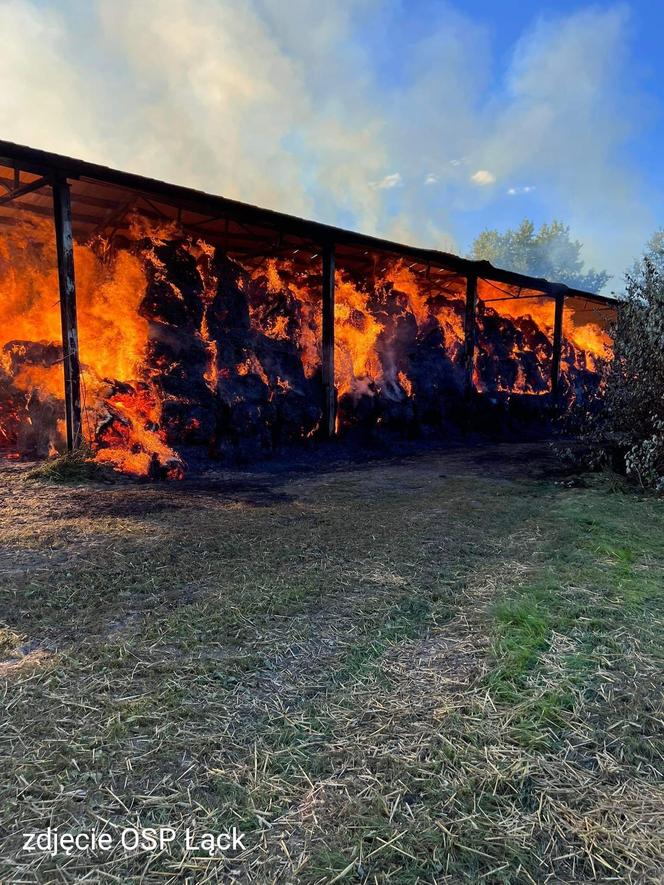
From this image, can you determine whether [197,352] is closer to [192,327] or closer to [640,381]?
[192,327]

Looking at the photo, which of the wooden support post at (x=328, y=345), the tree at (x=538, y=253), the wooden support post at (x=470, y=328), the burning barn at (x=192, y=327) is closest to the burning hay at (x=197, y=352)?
the burning barn at (x=192, y=327)

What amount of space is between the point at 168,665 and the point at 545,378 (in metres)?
18.9

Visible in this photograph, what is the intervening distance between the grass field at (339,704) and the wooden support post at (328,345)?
7554mm

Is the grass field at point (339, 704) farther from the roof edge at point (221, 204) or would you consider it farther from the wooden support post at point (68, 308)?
the roof edge at point (221, 204)

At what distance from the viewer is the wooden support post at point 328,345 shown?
12.0 metres

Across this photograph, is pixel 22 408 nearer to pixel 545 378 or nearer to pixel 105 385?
pixel 105 385

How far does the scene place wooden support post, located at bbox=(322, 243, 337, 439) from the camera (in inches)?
473

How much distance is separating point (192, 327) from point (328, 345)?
342 cm

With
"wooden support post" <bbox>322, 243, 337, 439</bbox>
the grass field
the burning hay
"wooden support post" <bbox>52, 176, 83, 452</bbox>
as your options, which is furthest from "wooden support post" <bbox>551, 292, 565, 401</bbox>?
"wooden support post" <bbox>52, 176, 83, 452</bbox>

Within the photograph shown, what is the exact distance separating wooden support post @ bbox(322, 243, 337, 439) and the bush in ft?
20.7

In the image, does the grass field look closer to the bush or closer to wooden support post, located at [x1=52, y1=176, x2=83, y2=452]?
the bush

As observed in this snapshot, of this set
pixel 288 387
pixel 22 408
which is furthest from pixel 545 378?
pixel 22 408

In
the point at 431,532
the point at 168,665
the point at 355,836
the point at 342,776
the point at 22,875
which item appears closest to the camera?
the point at 22,875

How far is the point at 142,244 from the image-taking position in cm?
1046
